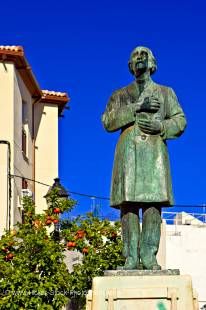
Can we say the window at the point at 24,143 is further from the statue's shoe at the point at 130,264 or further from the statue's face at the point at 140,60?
the statue's shoe at the point at 130,264

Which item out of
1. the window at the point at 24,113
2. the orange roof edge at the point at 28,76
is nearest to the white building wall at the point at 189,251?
the orange roof edge at the point at 28,76

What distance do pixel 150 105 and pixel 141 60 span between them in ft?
1.64

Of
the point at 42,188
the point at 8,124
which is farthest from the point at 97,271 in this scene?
the point at 42,188

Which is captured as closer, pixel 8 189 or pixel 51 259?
pixel 51 259

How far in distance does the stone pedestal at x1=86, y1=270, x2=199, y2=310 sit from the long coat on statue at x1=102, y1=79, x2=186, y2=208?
30.4 inches

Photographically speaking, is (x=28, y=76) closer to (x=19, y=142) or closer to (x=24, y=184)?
(x=19, y=142)

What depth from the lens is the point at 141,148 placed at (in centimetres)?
748

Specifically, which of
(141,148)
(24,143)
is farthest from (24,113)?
(141,148)

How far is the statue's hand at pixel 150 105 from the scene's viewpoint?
7.47 meters

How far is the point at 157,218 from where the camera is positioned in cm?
745

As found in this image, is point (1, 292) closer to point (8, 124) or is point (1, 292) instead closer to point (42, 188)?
point (8, 124)

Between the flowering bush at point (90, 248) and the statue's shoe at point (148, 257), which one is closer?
the statue's shoe at point (148, 257)

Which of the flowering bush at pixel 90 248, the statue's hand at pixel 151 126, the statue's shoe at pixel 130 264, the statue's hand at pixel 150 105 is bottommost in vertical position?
the statue's shoe at pixel 130 264

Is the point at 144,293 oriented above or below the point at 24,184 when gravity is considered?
below
